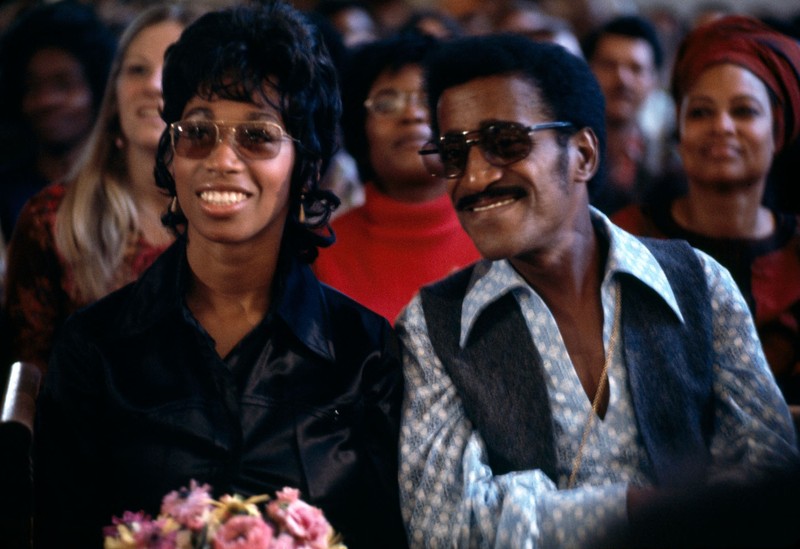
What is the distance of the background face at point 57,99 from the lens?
15.7 feet

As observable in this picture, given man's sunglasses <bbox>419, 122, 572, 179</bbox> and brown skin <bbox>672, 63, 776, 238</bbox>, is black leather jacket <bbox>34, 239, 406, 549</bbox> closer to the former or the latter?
man's sunglasses <bbox>419, 122, 572, 179</bbox>

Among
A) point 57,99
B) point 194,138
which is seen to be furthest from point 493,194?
point 57,99

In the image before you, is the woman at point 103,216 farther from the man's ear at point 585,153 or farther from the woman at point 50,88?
the man's ear at point 585,153

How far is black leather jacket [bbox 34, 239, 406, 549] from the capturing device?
2609 millimetres

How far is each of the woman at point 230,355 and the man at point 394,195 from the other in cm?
104

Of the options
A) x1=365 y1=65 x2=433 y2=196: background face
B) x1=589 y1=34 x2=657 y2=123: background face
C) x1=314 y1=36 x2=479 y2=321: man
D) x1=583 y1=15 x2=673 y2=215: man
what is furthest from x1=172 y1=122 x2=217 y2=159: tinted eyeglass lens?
x1=589 y1=34 x2=657 y2=123: background face

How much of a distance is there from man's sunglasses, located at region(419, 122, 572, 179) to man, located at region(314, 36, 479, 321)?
1121 millimetres

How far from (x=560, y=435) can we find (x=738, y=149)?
1693mm

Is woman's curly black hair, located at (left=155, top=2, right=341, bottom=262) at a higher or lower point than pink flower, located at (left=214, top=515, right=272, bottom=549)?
Answer: higher

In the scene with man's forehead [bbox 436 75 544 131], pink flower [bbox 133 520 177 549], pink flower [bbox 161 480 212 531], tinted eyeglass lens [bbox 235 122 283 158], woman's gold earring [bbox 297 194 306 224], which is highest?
man's forehead [bbox 436 75 544 131]

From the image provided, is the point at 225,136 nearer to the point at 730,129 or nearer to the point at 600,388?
the point at 600,388

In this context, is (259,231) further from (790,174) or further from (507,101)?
(790,174)

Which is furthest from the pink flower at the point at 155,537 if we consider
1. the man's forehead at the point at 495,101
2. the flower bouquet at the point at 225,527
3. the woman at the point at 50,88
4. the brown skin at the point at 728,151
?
the woman at the point at 50,88

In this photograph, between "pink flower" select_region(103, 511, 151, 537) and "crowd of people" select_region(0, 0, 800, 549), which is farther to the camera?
"crowd of people" select_region(0, 0, 800, 549)
